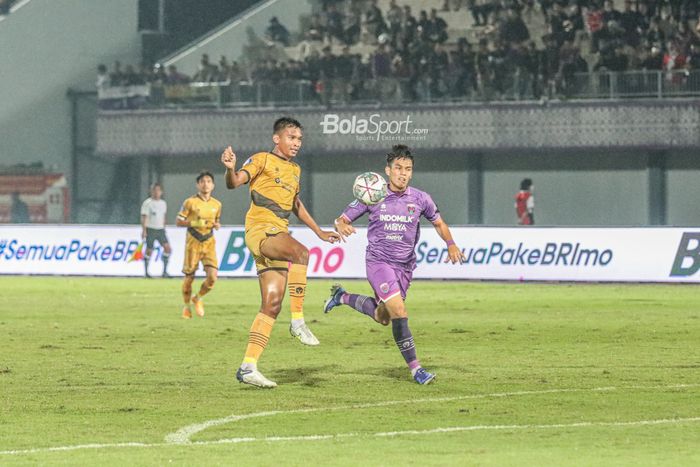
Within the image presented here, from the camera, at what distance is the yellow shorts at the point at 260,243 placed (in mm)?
12555

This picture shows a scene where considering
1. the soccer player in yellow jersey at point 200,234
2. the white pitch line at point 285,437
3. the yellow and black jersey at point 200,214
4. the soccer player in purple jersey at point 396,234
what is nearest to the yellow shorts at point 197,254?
the soccer player in yellow jersey at point 200,234

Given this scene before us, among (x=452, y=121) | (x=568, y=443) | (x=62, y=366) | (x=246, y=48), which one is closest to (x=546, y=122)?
(x=452, y=121)

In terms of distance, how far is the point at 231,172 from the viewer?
11844 mm

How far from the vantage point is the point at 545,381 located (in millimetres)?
13141

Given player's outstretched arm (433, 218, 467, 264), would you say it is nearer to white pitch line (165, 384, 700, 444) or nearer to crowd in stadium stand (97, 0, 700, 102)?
white pitch line (165, 384, 700, 444)

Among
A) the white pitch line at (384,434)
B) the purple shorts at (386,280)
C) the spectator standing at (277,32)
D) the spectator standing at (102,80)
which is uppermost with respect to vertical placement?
the spectator standing at (277,32)

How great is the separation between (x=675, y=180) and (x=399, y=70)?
27.2ft

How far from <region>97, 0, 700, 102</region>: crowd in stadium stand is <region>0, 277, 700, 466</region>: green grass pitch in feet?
48.6

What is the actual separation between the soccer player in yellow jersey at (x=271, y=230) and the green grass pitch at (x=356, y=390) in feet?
1.51

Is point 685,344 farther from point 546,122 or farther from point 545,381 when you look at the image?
point 546,122

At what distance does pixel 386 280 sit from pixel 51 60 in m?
35.3

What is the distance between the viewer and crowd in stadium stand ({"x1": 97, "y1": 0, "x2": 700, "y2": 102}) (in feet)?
122

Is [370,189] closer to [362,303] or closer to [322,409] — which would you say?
[362,303]

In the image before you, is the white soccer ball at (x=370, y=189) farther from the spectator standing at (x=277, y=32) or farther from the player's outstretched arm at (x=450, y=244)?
the spectator standing at (x=277, y=32)
